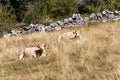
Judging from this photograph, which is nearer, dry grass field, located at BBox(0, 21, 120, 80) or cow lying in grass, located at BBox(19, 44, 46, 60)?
dry grass field, located at BBox(0, 21, 120, 80)

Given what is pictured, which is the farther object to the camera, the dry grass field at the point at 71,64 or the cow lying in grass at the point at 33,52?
the cow lying in grass at the point at 33,52

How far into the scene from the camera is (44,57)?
338 inches

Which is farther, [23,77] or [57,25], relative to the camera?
[57,25]

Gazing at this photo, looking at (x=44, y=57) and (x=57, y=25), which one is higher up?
(x=44, y=57)

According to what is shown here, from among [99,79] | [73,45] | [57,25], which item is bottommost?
[57,25]

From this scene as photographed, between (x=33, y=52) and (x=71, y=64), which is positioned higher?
(x=71, y=64)

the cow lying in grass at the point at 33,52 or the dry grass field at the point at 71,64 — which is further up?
the dry grass field at the point at 71,64

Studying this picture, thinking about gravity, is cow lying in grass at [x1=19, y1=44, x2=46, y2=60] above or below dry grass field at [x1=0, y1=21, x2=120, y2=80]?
below

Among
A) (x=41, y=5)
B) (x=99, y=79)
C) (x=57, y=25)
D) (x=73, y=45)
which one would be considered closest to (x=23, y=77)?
(x=99, y=79)

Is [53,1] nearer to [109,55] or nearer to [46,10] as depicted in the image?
[46,10]

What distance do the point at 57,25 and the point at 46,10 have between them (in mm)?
12344

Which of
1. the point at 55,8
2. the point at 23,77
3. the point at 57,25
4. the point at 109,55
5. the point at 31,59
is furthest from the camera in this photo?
the point at 55,8

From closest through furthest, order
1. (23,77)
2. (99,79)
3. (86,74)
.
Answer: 1. (99,79)
2. (86,74)
3. (23,77)

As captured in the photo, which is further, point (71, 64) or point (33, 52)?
point (33, 52)
